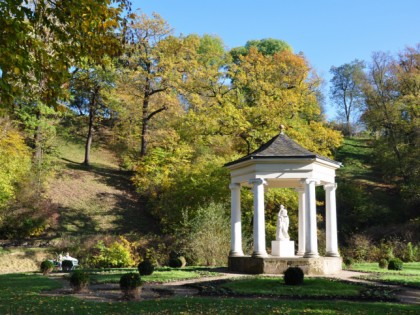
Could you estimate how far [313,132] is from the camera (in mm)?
37656

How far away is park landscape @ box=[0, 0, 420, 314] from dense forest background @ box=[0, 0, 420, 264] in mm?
147

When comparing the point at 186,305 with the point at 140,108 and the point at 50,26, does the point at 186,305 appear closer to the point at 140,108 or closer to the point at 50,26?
the point at 50,26

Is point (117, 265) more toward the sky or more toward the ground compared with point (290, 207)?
more toward the ground

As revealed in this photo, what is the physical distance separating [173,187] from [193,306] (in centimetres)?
2458

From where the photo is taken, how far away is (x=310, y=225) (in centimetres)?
2009

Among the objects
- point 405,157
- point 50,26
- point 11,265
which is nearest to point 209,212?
point 11,265

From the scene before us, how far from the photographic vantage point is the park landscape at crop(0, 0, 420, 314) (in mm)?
12547

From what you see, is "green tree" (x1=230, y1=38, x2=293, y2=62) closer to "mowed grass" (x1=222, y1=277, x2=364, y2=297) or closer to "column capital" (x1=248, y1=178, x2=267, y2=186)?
"column capital" (x1=248, y1=178, x2=267, y2=186)

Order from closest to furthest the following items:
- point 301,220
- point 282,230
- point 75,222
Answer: point 282,230, point 301,220, point 75,222

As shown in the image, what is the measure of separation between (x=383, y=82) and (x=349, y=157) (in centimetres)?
1051

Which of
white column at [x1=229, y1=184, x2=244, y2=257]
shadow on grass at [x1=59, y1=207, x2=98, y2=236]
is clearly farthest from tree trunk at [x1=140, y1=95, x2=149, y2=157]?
white column at [x1=229, y1=184, x2=244, y2=257]

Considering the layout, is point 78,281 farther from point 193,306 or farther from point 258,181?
point 258,181

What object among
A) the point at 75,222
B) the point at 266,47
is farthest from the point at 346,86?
the point at 75,222

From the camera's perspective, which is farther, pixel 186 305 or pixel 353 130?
pixel 353 130
